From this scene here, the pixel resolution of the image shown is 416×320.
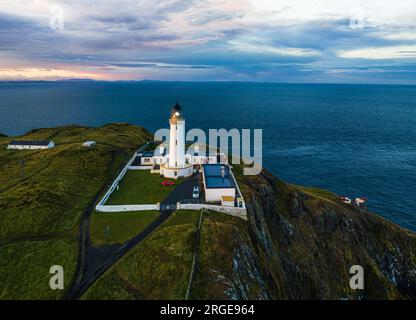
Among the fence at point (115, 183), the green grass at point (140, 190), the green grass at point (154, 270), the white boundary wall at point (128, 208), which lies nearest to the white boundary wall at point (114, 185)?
the fence at point (115, 183)

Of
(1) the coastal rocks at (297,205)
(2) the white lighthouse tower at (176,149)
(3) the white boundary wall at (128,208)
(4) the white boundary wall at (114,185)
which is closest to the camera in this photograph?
(3) the white boundary wall at (128,208)

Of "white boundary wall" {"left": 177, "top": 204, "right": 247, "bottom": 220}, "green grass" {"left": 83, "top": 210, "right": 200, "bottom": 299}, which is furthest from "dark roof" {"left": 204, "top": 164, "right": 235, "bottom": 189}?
"green grass" {"left": 83, "top": 210, "right": 200, "bottom": 299}

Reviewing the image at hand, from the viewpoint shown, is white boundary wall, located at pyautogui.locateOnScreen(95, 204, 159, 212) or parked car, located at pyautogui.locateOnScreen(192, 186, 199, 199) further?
parked car, located at pyautogui.locateOnScreen(192, 186, 199, 199)

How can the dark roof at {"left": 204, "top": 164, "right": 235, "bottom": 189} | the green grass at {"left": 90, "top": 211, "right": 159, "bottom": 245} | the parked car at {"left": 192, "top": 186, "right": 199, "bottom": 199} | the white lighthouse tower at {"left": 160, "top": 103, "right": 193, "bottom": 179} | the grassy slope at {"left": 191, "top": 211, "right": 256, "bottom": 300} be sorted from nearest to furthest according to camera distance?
the grassy slope at {"left": 191, "top": 211, "right": 256, "bottom": 300}, the green grass at {"left": 90, "top": 211, "right": 159, "bottom": 245}, the parked car at {"left": 192, "top": 186, "right": 199, "bottom": 199}, the dark roof at {"left": 204, "top": 164, "right": 235, "bottom": 189}, the white lighthouse tower at {"left": 160, "top": 103, "right": 193, "bottom": 179}

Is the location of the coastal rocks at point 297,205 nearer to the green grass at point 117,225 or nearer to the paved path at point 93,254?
the paved path at point 93,254

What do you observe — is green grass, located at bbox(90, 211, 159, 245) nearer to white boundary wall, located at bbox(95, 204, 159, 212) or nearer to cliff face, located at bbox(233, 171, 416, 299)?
white boundary wall, located at bbox(95, 204, 159, 212)
